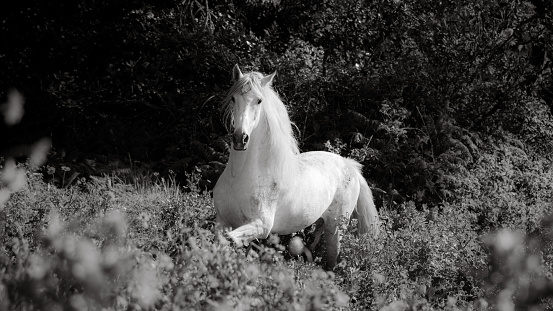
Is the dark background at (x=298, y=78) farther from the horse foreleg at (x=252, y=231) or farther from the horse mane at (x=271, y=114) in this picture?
the horse foreleg at (x=252, y=231)

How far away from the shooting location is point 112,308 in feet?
9.87

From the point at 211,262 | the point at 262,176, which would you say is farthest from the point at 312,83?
the point at 211,262

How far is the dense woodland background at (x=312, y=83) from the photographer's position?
9.52 meters

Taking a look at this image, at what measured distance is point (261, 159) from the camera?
5488mm

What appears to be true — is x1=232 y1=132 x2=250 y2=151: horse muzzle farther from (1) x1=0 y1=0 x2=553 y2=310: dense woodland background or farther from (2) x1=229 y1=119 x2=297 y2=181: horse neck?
(1) x1=0 y1=0 x2=553 y2=310: dense woodland background

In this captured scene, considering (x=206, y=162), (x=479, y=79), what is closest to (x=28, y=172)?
(x=206, y=162)

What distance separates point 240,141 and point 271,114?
566mm

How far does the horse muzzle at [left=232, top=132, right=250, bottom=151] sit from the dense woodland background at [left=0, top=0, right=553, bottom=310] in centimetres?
364

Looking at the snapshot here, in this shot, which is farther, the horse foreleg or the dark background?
the dark background

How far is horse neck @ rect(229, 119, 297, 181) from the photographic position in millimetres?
5395

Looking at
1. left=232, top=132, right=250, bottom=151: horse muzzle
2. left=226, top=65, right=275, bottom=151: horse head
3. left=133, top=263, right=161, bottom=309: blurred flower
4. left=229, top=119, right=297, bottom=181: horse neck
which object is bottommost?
left=229, top=119, right=297, bottom=181: horse neck

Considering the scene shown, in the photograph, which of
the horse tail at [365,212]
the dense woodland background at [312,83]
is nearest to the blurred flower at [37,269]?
the horse tail at [365,212]

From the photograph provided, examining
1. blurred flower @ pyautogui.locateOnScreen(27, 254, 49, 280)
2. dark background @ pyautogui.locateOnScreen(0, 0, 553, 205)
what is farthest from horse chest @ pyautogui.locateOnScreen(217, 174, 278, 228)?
dark background @ pyautogui.locateOnScreen(0, 0, 553, 205)

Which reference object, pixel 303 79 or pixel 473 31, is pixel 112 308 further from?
pixel 473 31
